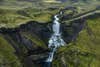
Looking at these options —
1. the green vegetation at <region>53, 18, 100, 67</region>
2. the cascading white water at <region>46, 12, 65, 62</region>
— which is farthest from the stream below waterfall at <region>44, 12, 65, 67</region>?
the green vegetation at <region>53, 18, 100, 67</region>

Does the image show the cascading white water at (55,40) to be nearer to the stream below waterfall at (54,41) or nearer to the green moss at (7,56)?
the stream below waterfall at (54,41)

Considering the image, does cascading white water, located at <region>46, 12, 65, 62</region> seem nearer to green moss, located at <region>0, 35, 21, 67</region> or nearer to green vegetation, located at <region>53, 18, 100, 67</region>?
green vegetation, located at <region>53, 18, 100, 67</region>

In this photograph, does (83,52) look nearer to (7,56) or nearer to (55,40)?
(55,40)

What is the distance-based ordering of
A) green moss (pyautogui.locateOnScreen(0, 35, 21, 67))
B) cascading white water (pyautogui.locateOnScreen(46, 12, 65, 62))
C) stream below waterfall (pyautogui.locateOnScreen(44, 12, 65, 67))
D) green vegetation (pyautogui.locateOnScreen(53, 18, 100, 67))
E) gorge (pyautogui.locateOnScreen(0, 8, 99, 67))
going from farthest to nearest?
cascading white water (pyautogui.locateOnScreen(46, 12, 65, 62)), stream below waterfall (pyautogui.locateOnScreen(44, 12, 65, 67)), gorge (pyautogui.locateOnScreen(0, 8, 99, 67)), green vegetation (pyautogui.locateOnScreen(53, 18, 100, 67)), green moss (pyautogui.locateOnScreen(0, 35, 21, 67))

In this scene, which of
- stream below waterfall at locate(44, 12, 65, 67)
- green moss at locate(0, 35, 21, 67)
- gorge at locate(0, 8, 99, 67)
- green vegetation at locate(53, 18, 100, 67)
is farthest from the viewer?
stream below waterfall at locate(44, 12, 65, 67)

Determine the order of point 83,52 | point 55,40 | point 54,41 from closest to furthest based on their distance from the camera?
point 83,52, point 54,41, point 55,40

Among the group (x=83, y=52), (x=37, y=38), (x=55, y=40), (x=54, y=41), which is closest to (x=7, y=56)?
(x=37, y=38)

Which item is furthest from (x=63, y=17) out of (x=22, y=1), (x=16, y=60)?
(x=22, y=1)

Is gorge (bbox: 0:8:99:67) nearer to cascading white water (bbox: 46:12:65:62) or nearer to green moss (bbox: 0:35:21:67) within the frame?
cascading white water (bbox: 46:12:65:62)

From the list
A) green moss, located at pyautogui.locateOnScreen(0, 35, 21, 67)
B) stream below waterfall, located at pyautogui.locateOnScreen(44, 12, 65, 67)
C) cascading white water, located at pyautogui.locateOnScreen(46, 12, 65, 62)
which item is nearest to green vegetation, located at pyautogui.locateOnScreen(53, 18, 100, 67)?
stream below waterfall, located at pyautogui.locateOnScreen(44, 12, 65, 67)

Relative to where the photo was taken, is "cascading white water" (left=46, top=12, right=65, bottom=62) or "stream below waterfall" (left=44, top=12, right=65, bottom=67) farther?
"cascading white water" (left=46, top=12, right=65, bottom=62)

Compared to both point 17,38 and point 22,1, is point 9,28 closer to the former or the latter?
point 17,38
